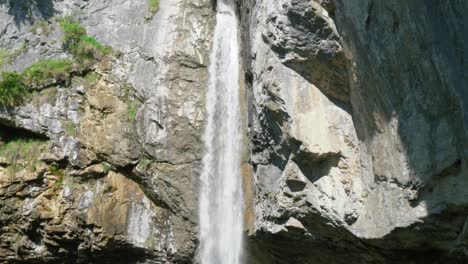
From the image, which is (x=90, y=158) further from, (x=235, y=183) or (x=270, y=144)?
(x=270, y=144)

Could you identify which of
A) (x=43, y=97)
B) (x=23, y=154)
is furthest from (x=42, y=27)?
(x=23, y=154)

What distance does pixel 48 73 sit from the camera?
10000 mm

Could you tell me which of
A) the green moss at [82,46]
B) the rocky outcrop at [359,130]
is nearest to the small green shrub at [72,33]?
the green moss at [82,46]

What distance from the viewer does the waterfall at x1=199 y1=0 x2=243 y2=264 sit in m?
8.72

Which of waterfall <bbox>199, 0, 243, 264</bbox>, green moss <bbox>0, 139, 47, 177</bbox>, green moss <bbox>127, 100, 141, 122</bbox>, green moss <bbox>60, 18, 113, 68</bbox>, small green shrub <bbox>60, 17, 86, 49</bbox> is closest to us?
waterfall <bbox>199, 0, 243, 264</bbox>

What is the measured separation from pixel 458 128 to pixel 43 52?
7.86 metres

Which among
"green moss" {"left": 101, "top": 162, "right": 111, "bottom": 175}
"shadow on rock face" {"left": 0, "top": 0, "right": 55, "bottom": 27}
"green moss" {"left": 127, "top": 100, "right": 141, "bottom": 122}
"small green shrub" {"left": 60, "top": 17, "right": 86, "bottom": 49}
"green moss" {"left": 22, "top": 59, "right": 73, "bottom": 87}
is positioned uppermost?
Answer: "shadow on rock face" {"left": 0, "top": 0, "right": 55, "bottom": 27}

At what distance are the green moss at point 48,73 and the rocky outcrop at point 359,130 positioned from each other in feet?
12.1

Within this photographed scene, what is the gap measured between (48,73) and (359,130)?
594 centimetres

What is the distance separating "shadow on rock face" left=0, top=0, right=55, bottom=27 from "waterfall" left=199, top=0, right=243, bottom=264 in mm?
3700

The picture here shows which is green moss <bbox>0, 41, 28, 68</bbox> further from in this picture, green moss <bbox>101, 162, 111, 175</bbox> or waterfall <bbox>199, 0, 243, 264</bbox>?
waterfall <bbox>199, 0, 243, 264</bbox>

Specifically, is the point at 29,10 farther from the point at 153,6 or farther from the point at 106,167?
the point at 106,167

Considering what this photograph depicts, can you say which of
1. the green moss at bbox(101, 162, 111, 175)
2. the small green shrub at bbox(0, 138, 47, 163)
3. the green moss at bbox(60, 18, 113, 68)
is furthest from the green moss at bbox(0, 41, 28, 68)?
the green moss at bbox(101, 162, 111, 175)

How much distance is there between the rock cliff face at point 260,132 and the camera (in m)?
5.56
